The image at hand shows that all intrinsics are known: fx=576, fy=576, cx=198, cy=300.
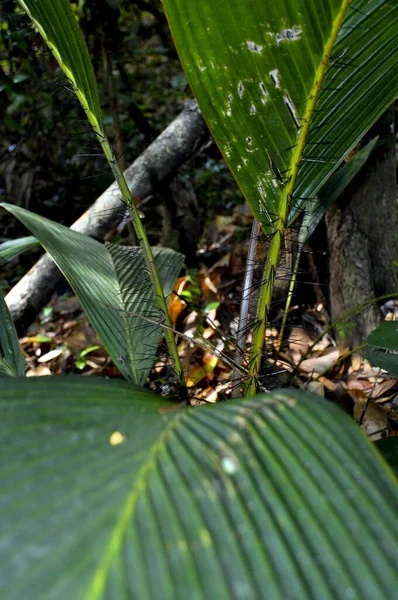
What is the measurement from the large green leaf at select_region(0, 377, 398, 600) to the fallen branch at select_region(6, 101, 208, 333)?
1321mm

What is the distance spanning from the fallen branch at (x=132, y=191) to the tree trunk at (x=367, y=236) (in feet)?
2.35

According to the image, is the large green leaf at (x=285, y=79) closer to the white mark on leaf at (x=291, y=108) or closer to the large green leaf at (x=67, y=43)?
the white mark on leaf at (x=291, y=108)

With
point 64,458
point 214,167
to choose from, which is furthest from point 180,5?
point 214,167

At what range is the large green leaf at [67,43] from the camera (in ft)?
2.71

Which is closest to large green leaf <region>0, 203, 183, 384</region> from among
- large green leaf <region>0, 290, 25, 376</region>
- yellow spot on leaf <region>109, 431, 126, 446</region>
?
large green leaf <region>0, 290, 25, 376</region>

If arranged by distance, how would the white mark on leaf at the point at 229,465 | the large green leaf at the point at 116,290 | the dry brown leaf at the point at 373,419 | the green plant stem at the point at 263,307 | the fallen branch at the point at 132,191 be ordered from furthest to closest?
the fallen branch at the point at 132,191
the dry brown leaf at the point at 373,419
the large green leaf at the point at 116,290
the green plant stem at the point at 263,307
the white mark on leaf at the point at 229,465

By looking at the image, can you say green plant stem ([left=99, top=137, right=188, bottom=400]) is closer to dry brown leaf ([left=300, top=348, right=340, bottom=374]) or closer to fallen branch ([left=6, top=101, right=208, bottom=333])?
dry brown leaf ([left=300, top=348, right=340, bottom=374])

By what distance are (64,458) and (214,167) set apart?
2.96 meters

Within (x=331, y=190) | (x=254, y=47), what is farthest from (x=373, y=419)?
(x=254, y=47)

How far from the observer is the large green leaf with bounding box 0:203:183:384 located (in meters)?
1.10

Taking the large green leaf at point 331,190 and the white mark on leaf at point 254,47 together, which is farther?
the large green leaf at point 331,190

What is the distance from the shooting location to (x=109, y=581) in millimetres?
358

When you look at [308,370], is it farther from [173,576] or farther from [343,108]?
[173,576]

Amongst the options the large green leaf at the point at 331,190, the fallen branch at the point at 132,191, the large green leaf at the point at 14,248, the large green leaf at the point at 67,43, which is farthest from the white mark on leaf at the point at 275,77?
the fallen branch at the point at 132,191
